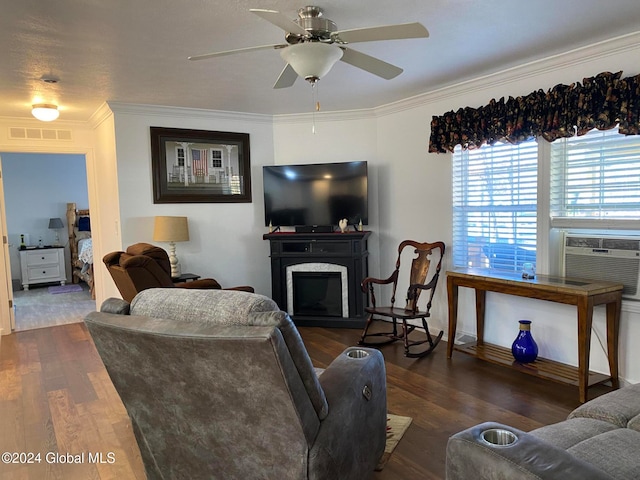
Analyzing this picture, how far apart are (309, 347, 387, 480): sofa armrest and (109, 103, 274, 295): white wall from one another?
327 cm

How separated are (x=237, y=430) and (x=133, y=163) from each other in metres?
3.71

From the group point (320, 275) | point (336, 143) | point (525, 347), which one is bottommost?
point (525, 347)

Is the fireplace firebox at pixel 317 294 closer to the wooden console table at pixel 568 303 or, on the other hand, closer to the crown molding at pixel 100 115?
the wooden console table at pixel 568 303

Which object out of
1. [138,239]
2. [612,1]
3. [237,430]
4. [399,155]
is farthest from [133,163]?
[612,1]

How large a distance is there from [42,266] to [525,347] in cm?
765

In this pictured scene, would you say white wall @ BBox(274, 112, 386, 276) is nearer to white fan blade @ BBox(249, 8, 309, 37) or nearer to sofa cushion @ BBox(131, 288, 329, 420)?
white fan blade @ BBox(249, 8, 309, 37)

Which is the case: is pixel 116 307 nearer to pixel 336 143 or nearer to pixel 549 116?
pixel 549 116

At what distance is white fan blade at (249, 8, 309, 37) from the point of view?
1.95 metres

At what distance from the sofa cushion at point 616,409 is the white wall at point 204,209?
3.98m

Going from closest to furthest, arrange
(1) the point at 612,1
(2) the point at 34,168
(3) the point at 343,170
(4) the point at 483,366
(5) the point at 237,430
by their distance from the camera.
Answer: (5) the point at 237,430
(1) the point at 612,1
(4) the point at 483,366
(3) the point at 343,170
(2) the point at 34,168

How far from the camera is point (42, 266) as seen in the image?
7789 mm

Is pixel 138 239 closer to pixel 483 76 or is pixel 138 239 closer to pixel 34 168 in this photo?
pixel 483 76

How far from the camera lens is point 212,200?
16.6ft

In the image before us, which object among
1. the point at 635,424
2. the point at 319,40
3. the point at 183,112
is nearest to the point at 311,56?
the point at 319,40
